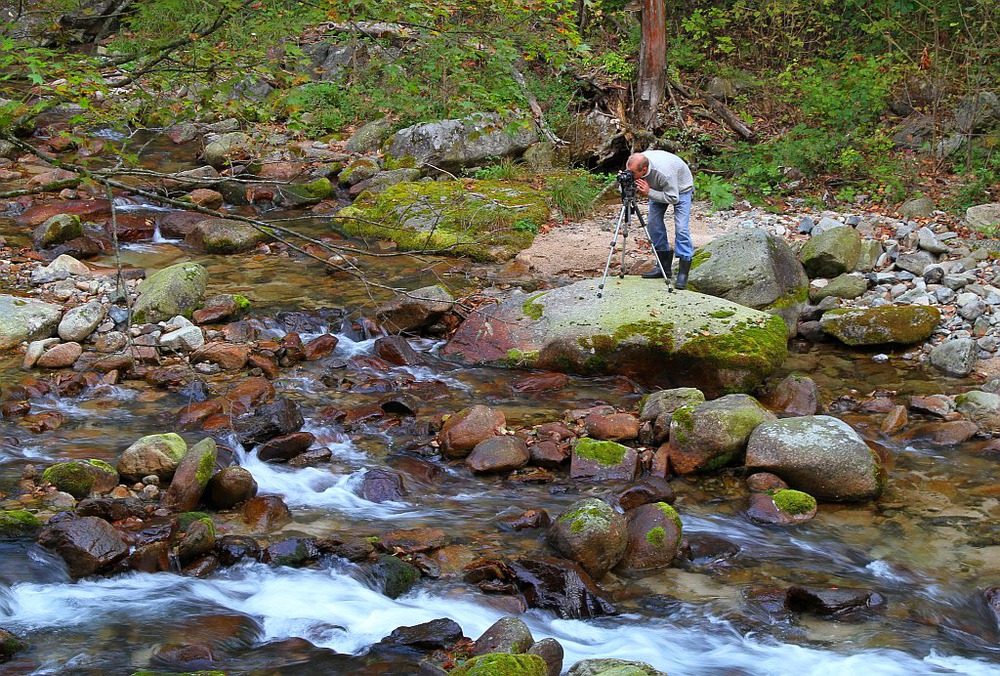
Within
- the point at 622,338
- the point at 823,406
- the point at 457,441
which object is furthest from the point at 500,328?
the point at 823,406

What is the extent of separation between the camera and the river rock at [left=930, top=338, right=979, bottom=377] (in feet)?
29.3

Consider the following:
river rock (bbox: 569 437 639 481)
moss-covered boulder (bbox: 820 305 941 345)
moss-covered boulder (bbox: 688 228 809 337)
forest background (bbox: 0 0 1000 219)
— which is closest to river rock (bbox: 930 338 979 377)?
moss-covered boulder (bbox: 820 305 941 345)

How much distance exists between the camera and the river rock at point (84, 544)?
5.18 m

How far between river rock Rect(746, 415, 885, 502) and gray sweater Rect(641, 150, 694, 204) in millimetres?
3120

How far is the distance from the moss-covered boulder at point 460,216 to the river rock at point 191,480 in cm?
622

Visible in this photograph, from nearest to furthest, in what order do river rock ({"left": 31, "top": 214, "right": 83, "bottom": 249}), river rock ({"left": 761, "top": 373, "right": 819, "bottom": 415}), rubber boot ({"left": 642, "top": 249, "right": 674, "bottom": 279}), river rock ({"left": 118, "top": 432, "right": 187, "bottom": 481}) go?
river rock ({"left": 118, "top": 432, "right": 187, "bottom": 481}) → river rock ({"left": 761, "top": 373, "right": 819, "bottom": 415}) → rubber boot ({"left": 642, "top": 249, "right": 674, "bottom": 279}) → river rock ({"left": 31, "top": 214, "right": 83, "bottom": 249})

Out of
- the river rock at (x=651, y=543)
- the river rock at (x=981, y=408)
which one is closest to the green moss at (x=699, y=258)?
the river rock at (x=981, y=408)

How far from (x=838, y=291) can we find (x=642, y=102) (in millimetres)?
6701

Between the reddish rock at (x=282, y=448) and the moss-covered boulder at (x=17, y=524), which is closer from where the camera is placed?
the moss-covered boulder at (x=17, y=524)

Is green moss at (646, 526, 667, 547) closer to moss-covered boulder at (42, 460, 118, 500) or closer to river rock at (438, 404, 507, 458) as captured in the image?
river rock at (438, 404, 507, 458)

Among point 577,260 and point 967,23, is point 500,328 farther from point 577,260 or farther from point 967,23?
point 967,23

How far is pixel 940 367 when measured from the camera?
9.08 meters

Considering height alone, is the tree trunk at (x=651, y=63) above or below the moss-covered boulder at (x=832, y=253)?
above

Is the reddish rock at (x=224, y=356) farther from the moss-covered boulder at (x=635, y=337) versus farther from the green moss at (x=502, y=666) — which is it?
the green moss at (x=502, y=666)
